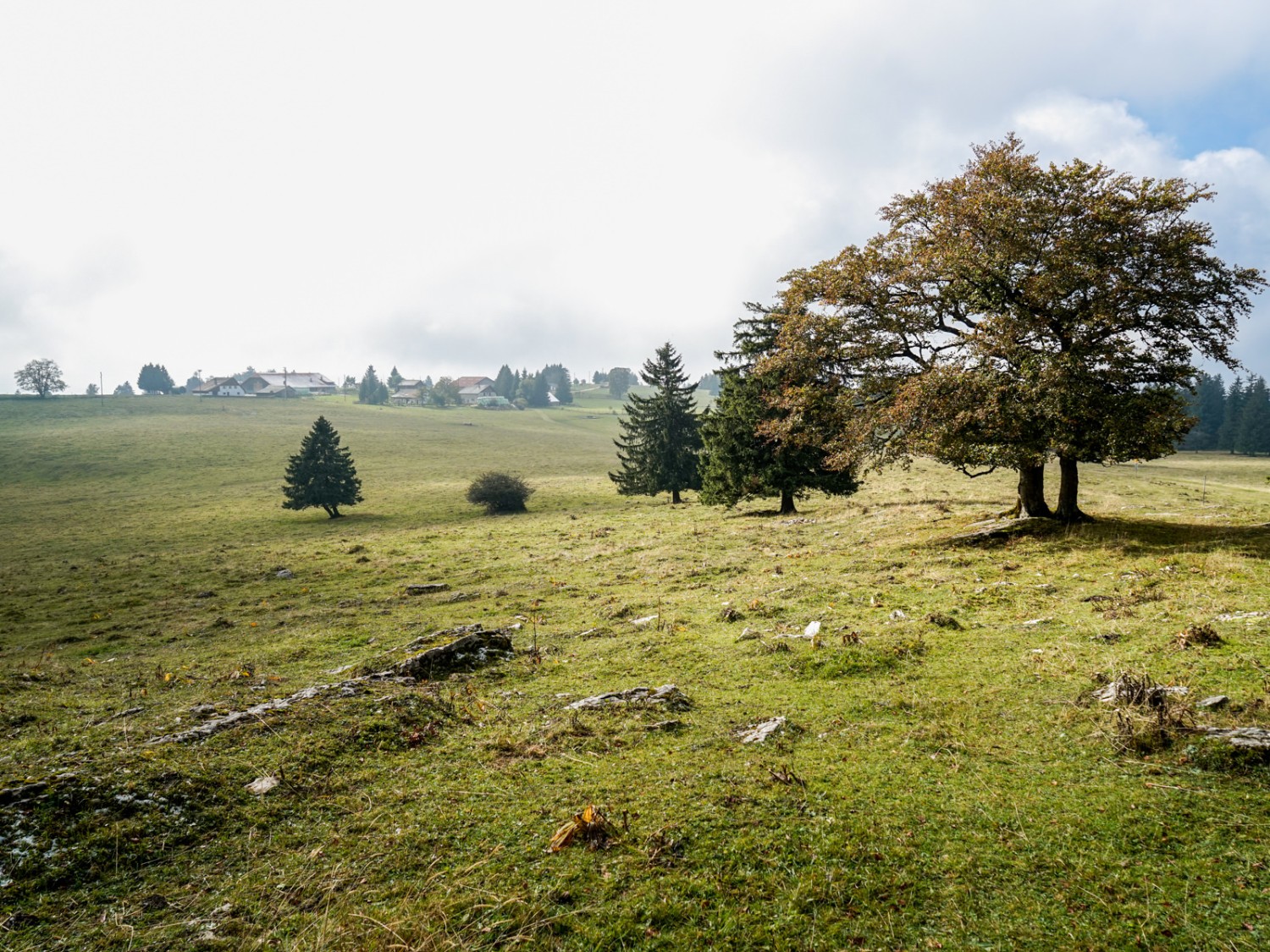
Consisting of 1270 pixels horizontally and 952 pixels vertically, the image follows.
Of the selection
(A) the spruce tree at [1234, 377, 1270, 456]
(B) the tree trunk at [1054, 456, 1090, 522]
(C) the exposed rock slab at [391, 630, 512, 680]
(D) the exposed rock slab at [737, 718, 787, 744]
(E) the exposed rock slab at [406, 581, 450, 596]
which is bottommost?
(E) the exposed rock slab at [406, 581, 450, 596]

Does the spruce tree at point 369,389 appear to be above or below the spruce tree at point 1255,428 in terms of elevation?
above

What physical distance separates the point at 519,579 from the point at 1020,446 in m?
15.6

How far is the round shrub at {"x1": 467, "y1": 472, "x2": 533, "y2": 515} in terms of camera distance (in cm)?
4431

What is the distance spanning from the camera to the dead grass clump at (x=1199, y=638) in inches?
337

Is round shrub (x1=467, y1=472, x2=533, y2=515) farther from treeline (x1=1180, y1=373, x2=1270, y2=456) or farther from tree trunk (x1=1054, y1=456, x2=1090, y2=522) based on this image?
treeline (x1=1180, y1=373, x2=1270, y2=456)

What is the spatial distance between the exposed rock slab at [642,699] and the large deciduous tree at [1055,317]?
11.7m

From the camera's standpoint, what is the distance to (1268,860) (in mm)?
4645

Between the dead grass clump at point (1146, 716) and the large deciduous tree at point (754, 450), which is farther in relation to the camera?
the large deciduous tree at point (754, 450)

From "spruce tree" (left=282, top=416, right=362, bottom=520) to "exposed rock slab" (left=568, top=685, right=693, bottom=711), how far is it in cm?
4316

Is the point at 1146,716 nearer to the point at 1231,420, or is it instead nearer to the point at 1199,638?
the point at 1199,638

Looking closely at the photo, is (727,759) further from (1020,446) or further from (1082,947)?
(1020,446)

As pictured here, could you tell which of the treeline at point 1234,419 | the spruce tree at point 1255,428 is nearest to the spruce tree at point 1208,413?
the treeline at point 1234,419

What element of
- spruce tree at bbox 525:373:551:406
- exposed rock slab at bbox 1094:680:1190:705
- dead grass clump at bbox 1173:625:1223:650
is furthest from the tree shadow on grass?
spruce tree at bbox 525:373:551:406

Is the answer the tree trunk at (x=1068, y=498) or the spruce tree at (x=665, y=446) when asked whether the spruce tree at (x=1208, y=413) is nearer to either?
the spruce tree at (x=665, y=446)
